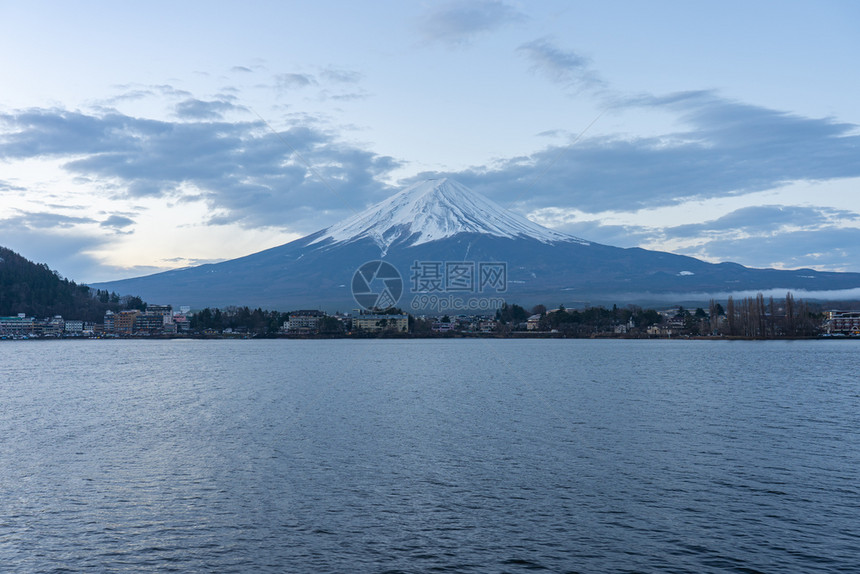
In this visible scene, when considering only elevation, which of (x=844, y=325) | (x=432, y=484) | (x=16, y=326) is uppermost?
(x=16, y=326)

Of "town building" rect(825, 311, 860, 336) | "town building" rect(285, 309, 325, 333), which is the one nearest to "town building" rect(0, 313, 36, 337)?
"town building" rect(285, 309, 325, 333)

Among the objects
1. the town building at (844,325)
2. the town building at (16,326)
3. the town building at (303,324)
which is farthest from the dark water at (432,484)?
the town building at (16,326)

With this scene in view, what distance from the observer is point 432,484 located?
1884cm

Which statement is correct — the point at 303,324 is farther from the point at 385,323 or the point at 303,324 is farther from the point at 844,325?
the point at 844,325

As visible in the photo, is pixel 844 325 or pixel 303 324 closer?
pixel 844 325

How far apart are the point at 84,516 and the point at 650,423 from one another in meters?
21.4

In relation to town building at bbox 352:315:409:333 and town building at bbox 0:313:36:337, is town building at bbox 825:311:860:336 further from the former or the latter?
town building at bbox 0:313:36:337

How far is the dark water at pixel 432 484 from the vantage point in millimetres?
13703

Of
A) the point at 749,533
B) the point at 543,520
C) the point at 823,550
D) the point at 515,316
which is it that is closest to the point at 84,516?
the point at 543,520

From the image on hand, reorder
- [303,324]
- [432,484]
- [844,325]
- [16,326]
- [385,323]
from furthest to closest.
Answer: [303,324] → [16,326] → [385,323] → [844,325] → [432,484]

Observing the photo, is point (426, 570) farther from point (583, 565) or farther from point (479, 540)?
point (583, 565)

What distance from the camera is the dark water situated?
13703 millimetres

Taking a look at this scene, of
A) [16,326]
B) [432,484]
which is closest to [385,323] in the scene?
[16,326]

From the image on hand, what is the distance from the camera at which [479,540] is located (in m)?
14.5
